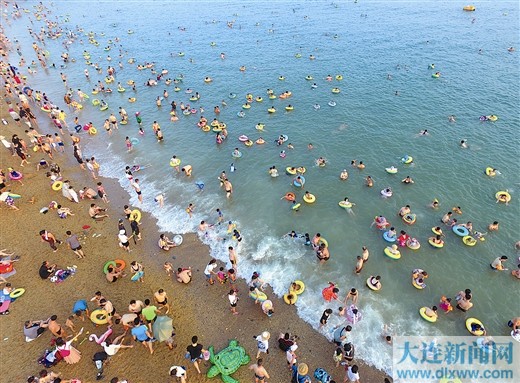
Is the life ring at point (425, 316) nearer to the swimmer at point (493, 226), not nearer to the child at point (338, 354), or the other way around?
the child at point (338, 354)

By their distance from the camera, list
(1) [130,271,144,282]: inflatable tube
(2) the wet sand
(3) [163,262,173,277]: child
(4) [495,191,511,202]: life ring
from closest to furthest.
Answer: (2) the wet sand
(1) [130,271,144,282]: inflatable tube
(3) [163,262,173,277]: child
(4) [495,191,511,202]: life ring

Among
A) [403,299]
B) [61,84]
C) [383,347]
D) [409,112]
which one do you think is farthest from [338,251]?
[61,84]

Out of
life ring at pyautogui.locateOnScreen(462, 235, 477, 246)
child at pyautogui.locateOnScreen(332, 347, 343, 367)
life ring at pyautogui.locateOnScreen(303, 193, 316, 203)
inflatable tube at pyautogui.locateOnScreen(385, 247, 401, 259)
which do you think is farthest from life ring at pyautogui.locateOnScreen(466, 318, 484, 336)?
life ring at pyautogui.locateOnScreen(303, 193, 316, 203)

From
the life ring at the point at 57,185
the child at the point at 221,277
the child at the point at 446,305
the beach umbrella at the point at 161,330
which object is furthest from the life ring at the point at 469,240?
the life ring at the point at 57,185

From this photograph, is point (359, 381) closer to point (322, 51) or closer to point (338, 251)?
point (338, 251)

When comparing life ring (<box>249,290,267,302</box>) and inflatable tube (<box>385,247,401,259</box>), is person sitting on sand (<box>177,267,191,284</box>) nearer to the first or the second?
life ring (<box>249,290,267,302</box>)

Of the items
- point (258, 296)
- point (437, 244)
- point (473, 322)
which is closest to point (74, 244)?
point (258, 296)
